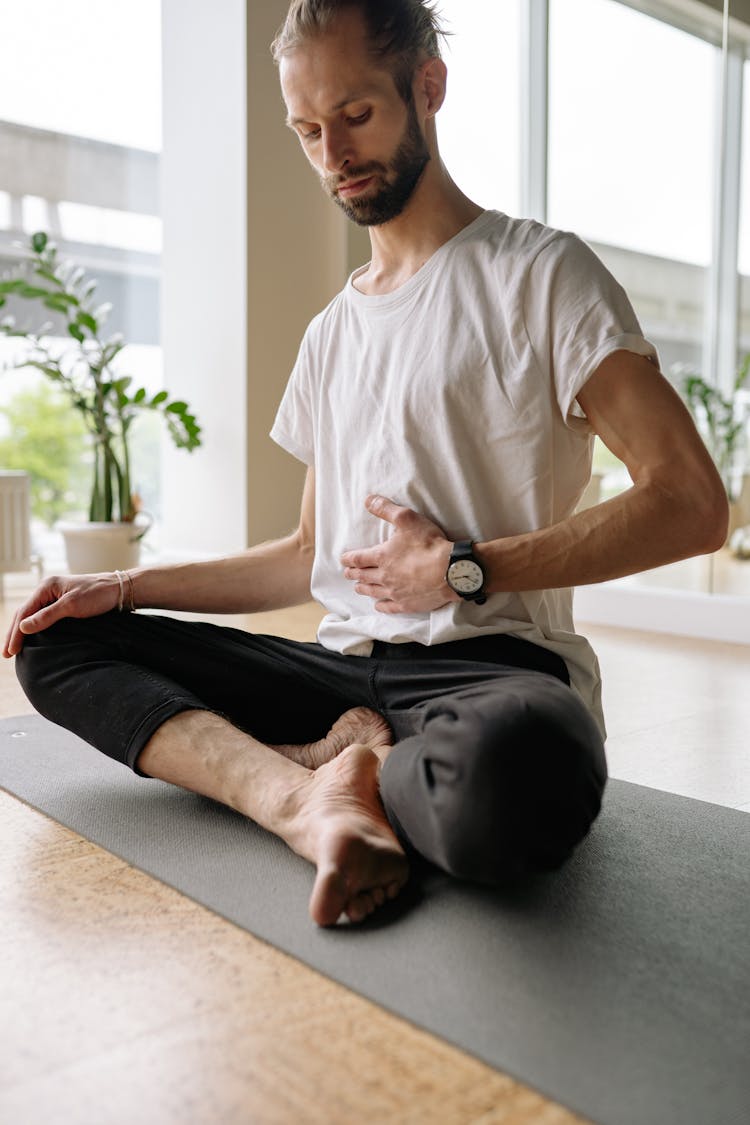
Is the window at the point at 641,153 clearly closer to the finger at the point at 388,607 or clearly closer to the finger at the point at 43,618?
the finger at the point at 388,607

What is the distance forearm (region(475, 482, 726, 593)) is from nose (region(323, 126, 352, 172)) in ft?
1.79

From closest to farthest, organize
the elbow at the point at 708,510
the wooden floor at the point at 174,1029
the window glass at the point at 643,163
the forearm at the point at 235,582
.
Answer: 1. the wooden floor at the point at 174,1029
2. the elbow at the point at 708,510
3. the forearm at the point at 235,582
4. the window glass at the point at 643,163

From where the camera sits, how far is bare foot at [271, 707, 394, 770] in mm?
1513

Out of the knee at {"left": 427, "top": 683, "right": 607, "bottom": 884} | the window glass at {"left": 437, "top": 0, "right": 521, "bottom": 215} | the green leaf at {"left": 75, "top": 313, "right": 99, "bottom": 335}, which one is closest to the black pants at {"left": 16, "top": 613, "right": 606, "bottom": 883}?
the knee at {"left": 427, "top": 683, "right": 607, "bottom": 884}

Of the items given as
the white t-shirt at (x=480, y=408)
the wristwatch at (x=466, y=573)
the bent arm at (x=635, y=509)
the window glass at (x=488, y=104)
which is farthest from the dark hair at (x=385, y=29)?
the window glass at (x=488, y=104)

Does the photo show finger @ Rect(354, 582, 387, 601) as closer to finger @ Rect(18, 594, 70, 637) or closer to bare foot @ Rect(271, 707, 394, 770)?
bare foot @ Rect(271, 707, 394, 770)

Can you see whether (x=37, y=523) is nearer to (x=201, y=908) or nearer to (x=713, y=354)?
(x=713, y=354)

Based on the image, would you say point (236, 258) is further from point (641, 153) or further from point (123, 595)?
point (123, 595)

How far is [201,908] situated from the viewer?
124cm

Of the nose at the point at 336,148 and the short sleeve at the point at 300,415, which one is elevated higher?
the nose at the point at 336,148

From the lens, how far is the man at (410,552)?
119 centimetres

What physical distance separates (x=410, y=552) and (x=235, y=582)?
412 mm

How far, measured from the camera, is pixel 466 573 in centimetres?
135

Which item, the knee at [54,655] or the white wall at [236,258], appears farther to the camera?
the white wall at [236,258]
